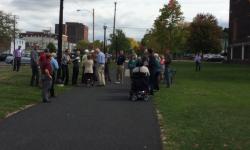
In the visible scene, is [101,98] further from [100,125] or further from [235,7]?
[235,7]

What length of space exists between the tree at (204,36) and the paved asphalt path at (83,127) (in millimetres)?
94682

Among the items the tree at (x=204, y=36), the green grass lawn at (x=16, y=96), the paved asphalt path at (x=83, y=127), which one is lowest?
the paved asphalt path at (x=83, y=127)

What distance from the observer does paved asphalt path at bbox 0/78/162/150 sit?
10.0 meters

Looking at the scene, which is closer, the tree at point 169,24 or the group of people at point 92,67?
the group of people at point 92,67

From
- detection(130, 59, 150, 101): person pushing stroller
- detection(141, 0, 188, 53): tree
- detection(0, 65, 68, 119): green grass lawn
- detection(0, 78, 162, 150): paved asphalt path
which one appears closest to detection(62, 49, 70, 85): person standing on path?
detection(0, 65, 68, 119): green grass lawn

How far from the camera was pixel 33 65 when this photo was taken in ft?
77.6

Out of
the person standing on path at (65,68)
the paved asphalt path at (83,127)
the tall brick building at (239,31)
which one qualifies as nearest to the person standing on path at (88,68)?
the person standing on path at (65,68)

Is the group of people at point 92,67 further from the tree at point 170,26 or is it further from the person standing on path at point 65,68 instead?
the tree at point 170,26

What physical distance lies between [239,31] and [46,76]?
76.4m

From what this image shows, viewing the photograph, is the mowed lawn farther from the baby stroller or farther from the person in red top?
the person in red top

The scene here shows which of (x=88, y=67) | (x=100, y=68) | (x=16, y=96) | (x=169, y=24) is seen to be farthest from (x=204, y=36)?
(x=16, y=96)

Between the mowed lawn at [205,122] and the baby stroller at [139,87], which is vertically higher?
the baby stroller at [139,87]

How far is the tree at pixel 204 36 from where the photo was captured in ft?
365

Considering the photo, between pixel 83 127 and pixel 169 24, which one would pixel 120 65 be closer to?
pixel 83 127
